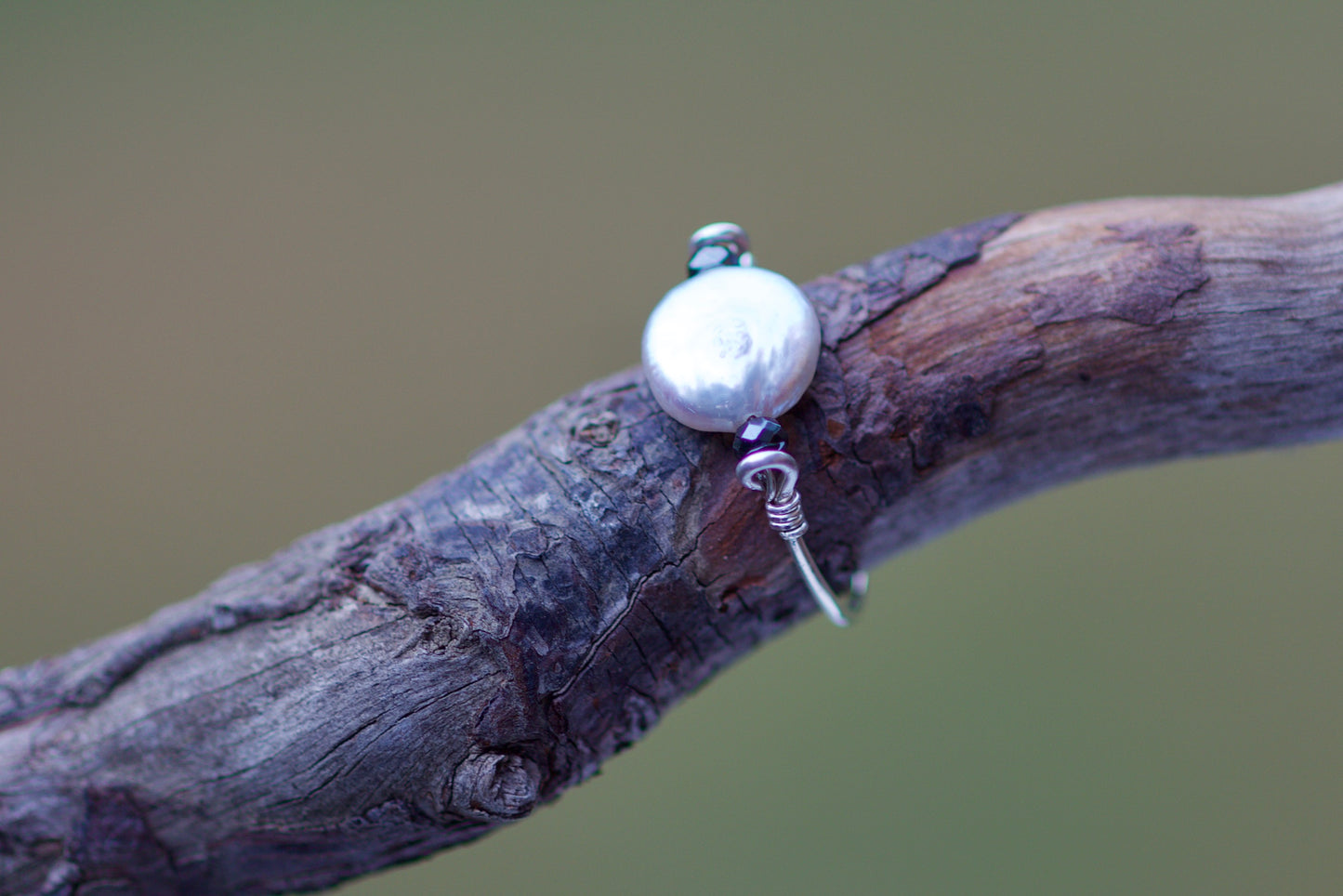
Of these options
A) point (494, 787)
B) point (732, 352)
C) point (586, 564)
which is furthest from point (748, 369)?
point (494, 787)

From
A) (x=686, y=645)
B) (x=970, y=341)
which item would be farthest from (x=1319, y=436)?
(x=686, y=645)

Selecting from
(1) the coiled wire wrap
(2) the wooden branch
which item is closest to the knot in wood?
→ (2) the wooden branch

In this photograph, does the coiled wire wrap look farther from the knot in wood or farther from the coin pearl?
the knot in wood

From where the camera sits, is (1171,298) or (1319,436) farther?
(1319,436)

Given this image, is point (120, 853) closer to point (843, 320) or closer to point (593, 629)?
point (593, 629)

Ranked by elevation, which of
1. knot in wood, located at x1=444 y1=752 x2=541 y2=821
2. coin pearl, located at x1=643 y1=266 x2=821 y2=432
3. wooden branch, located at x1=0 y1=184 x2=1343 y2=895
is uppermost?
coin pearl, located at x1=643 y1=266 x2=821 y2=432

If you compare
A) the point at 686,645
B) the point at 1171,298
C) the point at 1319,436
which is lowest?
the point at 1319,436

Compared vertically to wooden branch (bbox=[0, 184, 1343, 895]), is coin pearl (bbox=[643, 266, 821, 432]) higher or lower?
higher
